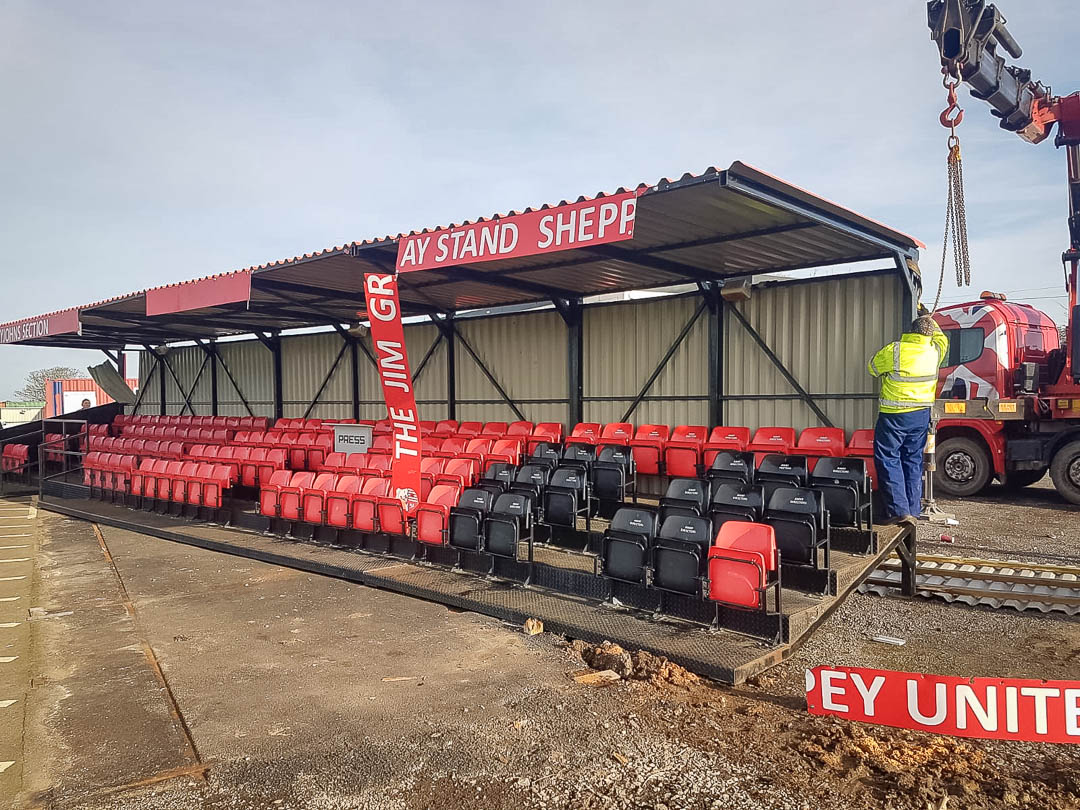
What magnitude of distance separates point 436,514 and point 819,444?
4865 millimetres

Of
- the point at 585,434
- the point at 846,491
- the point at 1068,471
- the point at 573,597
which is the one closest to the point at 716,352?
the point at 585,434

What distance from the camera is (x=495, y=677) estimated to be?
15.3ft

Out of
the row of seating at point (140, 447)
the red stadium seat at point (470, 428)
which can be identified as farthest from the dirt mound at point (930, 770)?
the row of seating at point (140, 447)

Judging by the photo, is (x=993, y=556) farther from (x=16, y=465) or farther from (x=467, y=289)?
(x=16, y=465)

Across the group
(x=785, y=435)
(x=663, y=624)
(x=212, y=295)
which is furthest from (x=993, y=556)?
(x=212, y=295)

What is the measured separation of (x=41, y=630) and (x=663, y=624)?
5.40 meters

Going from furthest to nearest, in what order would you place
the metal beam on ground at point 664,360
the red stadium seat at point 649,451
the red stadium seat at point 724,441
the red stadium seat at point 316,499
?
the metal beam on ground at point 664,360
the red stadium seat at point 649,451
the red stadium seat at point 724,441
the red stadium seat at point 316,499

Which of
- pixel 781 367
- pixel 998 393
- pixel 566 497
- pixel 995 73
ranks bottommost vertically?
pixel 566 497

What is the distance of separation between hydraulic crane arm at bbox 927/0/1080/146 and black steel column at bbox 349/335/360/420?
12.2 metres

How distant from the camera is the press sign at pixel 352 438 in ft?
34.5

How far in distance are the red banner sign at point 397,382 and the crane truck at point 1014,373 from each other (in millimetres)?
7710

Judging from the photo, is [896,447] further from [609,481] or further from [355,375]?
[355,375]

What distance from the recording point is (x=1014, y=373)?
11922 mm

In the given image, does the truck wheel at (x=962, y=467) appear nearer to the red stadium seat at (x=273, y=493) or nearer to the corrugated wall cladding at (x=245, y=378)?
the red stadium seat at (x=273, y=493)
